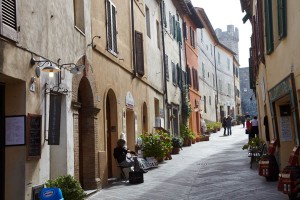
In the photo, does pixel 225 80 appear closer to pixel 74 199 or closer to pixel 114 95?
pixel 114 95

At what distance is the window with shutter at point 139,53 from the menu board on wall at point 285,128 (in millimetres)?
6607

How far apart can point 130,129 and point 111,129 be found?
179 centimetres

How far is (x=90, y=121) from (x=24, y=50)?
388 cm

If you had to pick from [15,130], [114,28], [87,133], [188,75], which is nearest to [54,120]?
[15,130]

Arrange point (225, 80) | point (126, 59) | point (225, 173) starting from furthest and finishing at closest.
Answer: point (225, 80), point (126, 59), point (225, 173)

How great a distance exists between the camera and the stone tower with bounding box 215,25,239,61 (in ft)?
201

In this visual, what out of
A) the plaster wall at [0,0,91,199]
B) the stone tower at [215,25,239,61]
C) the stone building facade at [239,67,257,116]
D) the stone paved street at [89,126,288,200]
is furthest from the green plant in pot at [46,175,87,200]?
the stone building facade at [239,67,257,116]

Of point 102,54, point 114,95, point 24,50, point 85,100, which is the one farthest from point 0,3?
point 114,95

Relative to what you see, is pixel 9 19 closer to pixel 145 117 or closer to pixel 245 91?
pixel 145 117

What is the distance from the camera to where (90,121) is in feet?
35.5

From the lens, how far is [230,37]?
201ft

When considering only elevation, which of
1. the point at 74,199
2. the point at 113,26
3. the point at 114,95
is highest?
the point at 113,26

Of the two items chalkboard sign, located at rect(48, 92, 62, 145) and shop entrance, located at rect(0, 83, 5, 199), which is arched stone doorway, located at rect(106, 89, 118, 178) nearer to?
chalkboard sign, located at rect(48, 92, 62, 145)

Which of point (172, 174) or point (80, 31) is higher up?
point (80, 31)
